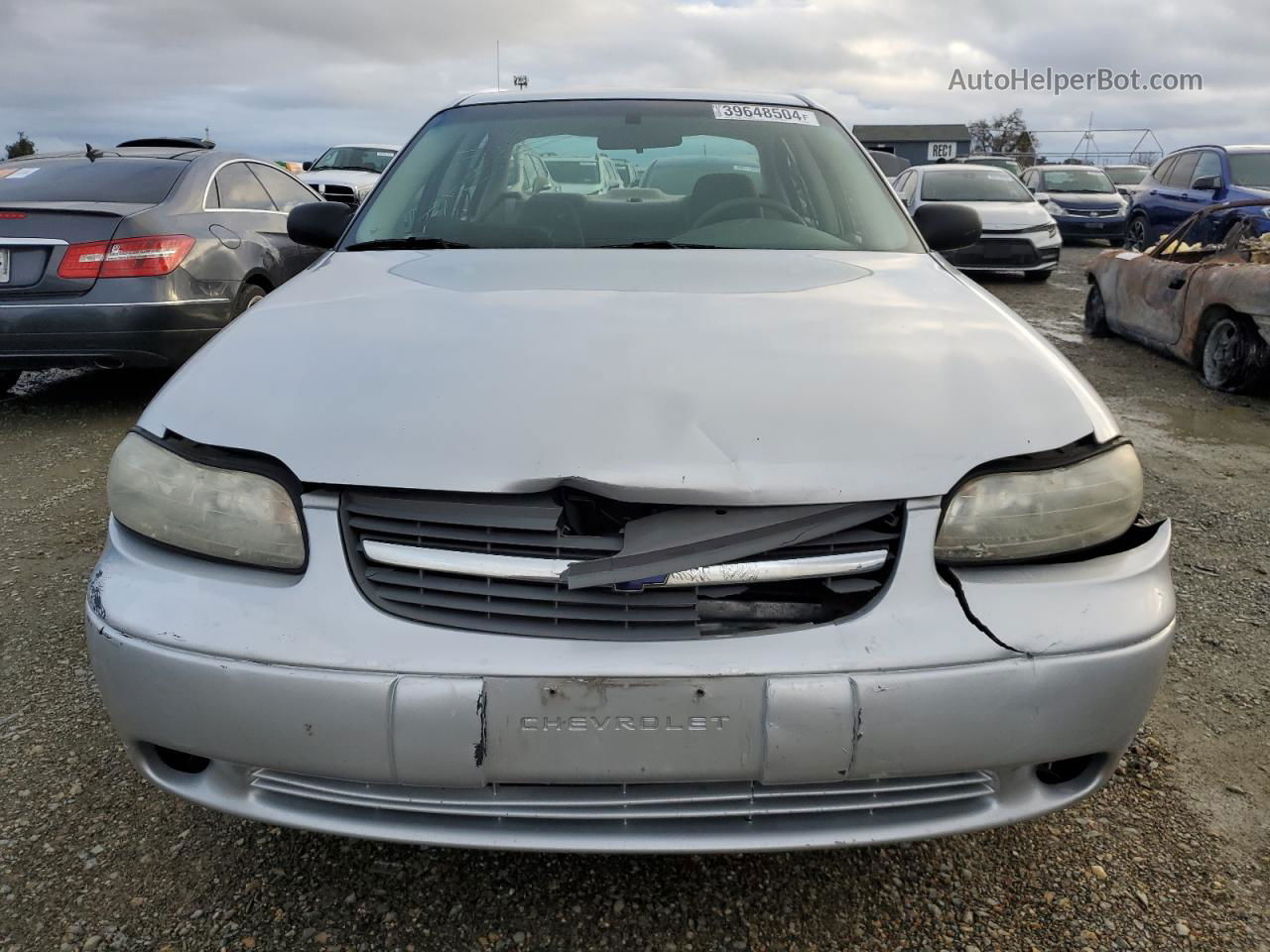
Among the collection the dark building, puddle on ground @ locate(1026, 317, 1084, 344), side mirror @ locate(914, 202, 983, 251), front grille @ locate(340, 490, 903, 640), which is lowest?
puddle on ground @ locate(1026, 317, 1084, 344)

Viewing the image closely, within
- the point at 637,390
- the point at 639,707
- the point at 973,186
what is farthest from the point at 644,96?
the point at 973,186

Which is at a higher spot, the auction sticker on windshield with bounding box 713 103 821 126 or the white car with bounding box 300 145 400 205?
the auction sticker on windshield with bounding box 713 103 821 126

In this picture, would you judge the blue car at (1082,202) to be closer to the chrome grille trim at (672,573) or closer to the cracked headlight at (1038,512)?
the cracked headlight at (1038,512)

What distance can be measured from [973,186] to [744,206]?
30.7 ft

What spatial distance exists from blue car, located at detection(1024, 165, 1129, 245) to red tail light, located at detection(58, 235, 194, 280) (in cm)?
1349

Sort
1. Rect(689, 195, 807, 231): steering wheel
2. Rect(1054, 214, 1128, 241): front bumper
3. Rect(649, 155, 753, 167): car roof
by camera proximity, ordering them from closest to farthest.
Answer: Rect(689, 195, 807, 231): steering wheel → Rect(649, 155, 753, 167): car roof → Rect(1054, 214, 1128, 241): front bumper

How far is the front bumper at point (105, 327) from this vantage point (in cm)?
453

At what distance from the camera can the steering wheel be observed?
2574 mm

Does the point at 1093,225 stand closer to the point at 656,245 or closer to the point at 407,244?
the point at 656,245

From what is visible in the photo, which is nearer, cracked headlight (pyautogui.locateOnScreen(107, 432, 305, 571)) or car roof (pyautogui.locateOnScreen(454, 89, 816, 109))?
cracked headlight (pyautogui.locateOnScreen(107, 432, 305, 571))

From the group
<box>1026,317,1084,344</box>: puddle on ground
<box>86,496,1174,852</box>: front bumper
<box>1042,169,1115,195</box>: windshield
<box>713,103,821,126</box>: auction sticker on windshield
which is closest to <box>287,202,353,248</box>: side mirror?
<box>713,103,821,126</box>: auction sticker on windshield

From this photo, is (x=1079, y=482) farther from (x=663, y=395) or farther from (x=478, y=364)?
(x=478, y=364)

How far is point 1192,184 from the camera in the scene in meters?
11.2

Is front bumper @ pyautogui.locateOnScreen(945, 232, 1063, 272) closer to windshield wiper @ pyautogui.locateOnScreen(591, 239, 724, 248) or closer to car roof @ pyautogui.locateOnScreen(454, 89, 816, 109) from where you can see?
car roof @ pyautogui.locateOnScreen(454, 89, 816, 109)
